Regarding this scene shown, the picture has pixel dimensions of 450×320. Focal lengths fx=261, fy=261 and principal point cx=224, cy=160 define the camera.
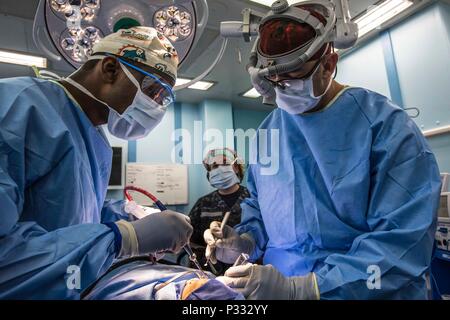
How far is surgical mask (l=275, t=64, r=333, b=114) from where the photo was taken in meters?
0.87

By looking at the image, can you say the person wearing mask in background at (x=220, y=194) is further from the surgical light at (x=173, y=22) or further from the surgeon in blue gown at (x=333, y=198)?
the surgical light at (x=173, y=22)

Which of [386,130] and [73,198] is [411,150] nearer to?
[386,130]

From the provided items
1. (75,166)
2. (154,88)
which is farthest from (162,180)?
(75,166)

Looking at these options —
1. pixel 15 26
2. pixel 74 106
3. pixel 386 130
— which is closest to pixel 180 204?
pixel 15 26

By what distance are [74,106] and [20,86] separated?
155 millimetres

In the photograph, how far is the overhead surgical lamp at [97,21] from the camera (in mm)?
1049

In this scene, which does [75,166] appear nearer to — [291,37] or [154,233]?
[154,233]

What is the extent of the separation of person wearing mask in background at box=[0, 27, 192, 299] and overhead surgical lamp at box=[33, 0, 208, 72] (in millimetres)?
192

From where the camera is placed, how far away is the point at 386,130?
0.80 metres

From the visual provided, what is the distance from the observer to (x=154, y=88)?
957mm

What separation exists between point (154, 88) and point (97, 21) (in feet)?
1.44

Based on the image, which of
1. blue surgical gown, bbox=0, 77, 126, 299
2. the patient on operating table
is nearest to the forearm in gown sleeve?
the patient on operating table

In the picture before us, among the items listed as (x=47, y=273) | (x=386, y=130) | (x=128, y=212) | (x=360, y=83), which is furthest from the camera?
(x=360, y=83)

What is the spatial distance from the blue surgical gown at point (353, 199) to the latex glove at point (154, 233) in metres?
0.37
